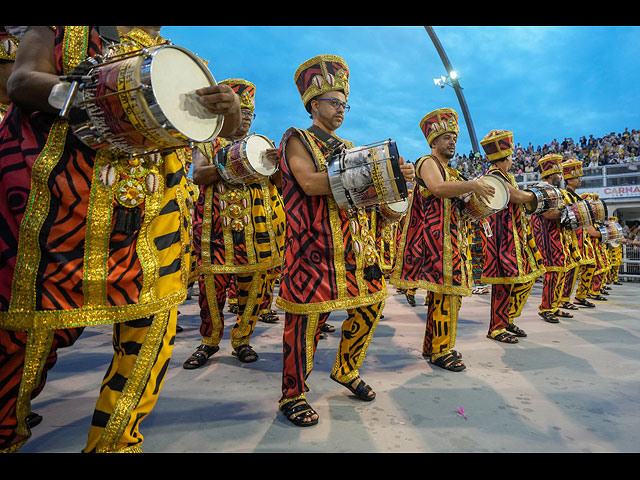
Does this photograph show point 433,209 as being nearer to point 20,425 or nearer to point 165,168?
point 165,168

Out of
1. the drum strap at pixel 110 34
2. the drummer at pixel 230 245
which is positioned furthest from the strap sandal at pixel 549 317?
the drum strap at pixel 110 34

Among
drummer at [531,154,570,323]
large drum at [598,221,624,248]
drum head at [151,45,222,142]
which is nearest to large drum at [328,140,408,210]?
drum head at [151,45,222,142]

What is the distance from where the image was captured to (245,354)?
3318 mm

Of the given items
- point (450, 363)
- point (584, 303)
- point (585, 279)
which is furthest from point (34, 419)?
point (585, 279)

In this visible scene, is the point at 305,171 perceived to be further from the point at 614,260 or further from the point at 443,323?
the point at 614,260

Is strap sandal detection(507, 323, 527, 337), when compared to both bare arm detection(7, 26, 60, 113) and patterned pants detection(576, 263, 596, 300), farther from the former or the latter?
bare arm detection(7, 26, 60, 113)

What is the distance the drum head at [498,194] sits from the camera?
3574 mm

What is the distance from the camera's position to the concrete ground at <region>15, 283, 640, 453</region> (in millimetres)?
2014

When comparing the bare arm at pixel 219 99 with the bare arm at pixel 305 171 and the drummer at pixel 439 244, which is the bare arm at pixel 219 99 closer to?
the bare arm at pixel 305 171

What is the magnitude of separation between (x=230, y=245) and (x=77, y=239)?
1.88m

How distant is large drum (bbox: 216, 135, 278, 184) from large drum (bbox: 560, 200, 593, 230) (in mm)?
4422

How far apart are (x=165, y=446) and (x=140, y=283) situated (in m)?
0.97

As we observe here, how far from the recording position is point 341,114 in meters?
2.53

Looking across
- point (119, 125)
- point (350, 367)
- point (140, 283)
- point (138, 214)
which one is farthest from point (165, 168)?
point (350, 367)
